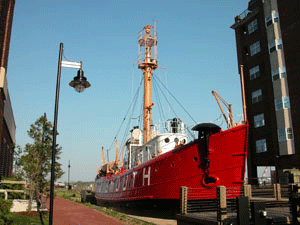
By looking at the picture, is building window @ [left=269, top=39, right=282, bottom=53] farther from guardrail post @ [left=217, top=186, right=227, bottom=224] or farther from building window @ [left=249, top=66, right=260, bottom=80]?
guardrail post @ [left=217, top=186, right=227, bottom=224]

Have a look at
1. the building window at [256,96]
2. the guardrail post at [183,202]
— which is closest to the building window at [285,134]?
the building window at [256,96]

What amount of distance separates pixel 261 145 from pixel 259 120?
11.3 ft

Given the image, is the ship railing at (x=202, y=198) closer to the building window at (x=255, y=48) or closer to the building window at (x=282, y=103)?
the building window at (x=282, y=103)

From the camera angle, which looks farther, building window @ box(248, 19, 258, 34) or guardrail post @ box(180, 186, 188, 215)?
building window @ box(248, 19, 258, 34)

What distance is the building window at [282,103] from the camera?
36.1m

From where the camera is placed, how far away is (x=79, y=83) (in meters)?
10.2

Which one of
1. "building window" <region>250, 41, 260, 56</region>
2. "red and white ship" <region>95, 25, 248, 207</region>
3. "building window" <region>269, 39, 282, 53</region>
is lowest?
"red and white ship" <region>95, 25, 248, 207</region>

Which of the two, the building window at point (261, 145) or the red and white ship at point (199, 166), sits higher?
the building window at point (261, 145)

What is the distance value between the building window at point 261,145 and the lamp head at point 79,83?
33.7 meters

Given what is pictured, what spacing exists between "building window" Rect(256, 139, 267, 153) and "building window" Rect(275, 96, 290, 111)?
4930 mm

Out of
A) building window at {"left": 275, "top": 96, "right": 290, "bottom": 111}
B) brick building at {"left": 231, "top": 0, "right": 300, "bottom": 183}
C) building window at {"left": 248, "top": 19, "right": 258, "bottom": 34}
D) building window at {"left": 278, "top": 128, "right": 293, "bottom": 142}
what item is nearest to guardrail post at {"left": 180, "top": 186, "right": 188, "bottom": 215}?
brick building at {"left": 231, "top": 0, "right": 300, "bottom": 183}

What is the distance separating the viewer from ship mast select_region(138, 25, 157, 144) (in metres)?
30.3

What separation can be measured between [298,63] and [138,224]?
90.5ft

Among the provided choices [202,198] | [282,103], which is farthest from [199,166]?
[282,103]
